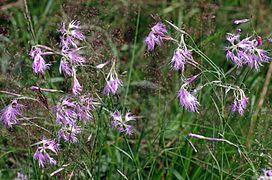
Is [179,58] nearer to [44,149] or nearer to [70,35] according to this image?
[70,35]

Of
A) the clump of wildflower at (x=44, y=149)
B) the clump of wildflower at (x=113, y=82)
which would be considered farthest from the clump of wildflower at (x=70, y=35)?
the clump of wildflower at (x=44, y=149)

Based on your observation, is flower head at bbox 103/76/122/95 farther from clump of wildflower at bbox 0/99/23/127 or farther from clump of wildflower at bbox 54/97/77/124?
clump of wildflower at bbox 0/99/23/127

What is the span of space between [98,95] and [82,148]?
17cm

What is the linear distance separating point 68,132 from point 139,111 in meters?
1.07

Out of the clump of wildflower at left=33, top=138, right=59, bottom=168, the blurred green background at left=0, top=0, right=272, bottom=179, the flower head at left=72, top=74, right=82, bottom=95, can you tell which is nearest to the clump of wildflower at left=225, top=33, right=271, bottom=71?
the blurred green background at left=0, top=0, right=272, bottom=179

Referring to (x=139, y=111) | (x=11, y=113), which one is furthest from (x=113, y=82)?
(x=139, y=111)

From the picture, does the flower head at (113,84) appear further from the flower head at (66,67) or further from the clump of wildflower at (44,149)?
the clump of wildflower at (44,149)

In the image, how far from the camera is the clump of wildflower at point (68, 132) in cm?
193

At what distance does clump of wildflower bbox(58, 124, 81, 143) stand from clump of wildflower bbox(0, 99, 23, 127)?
139 millimetres

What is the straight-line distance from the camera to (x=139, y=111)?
3000mm

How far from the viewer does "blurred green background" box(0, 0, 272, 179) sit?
204 centimetres

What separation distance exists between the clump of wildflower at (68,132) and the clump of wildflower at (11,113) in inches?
5.5

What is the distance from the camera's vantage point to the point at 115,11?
11.2 ft

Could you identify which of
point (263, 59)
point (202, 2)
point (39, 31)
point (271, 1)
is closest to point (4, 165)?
point (39, 31)
